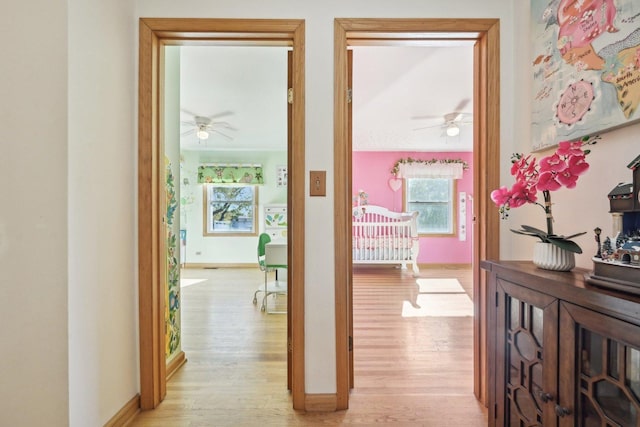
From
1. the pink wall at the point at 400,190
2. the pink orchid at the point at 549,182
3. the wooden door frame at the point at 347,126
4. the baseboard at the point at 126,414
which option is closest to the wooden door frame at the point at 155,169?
the baseboard at the point at 126,414

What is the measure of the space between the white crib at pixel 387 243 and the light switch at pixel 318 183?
323 centimetres

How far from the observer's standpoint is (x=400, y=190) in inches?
224

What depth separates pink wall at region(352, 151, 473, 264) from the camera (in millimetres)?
5598

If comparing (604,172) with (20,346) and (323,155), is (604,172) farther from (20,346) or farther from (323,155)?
(20,346)

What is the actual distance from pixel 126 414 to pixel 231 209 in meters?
4.48

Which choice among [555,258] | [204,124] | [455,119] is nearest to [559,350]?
[555,258]

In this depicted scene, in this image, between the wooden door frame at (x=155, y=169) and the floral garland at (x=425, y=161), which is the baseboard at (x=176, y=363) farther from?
the floral garland at (x=425, y=161)

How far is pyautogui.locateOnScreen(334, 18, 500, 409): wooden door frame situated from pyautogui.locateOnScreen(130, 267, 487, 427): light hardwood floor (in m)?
0.20

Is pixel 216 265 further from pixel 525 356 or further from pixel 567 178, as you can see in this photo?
pixel 567 178

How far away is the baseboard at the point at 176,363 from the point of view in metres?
1.81

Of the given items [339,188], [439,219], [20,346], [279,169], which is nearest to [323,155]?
[339,188]

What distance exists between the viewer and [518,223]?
1498 mm

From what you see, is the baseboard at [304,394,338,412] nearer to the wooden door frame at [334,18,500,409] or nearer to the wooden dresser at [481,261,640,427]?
the wooden door frame at [334,18,500,409]

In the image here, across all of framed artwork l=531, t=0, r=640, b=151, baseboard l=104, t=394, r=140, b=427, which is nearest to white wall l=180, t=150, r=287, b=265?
baseboard l=104, t=394, r=140, b=427
